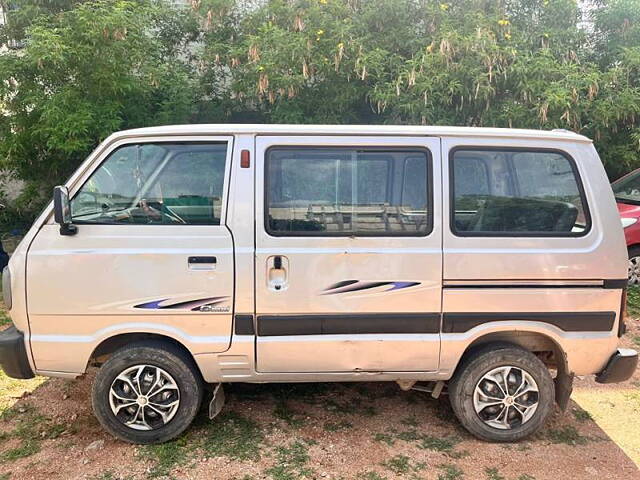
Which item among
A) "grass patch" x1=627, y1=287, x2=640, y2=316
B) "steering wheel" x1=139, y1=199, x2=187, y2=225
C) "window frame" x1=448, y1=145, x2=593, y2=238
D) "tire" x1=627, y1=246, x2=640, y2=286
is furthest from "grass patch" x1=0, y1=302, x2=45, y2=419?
"tire" x1=627, y1=246, x2=640, y2=286

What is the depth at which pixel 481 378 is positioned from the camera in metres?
3.21

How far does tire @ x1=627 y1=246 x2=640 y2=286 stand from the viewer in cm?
635

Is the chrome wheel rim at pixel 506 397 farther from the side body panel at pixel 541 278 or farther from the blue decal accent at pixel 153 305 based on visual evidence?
the blue decal accent at pixel 153 305

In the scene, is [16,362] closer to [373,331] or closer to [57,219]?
[57,219]

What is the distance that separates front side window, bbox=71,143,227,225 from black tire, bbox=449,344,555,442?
1922 mm

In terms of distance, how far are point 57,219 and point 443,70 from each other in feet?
15.4

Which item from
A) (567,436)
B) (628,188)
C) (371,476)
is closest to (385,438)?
(371,476)

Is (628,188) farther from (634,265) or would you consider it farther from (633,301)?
(633,301)

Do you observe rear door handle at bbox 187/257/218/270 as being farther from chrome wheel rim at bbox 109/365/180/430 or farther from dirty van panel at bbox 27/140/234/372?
chrome wheel rim at bbox 109/365/180/430

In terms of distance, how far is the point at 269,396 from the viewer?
12.6 feet

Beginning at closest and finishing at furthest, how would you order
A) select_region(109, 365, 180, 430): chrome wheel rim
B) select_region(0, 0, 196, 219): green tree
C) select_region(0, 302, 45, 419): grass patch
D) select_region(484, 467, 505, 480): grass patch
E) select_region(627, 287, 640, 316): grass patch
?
select_region(484, 467, 505, 480): grass patch
select_region(109, 365, 180, 430): chrome wheel rim
select_region(0, 302, 45, 419): grass patch
select_region(0, 0, 196, 219): green tree
select_region(627, 287, 640, 316): grass patch

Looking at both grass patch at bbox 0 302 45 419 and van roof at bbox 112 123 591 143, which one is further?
grass patch at bbox 0 302 45 419

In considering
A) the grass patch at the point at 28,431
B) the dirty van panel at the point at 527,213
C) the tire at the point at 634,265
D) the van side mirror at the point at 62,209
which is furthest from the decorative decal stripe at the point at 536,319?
the tire at the point at 634,265

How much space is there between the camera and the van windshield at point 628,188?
6598 millimetres
